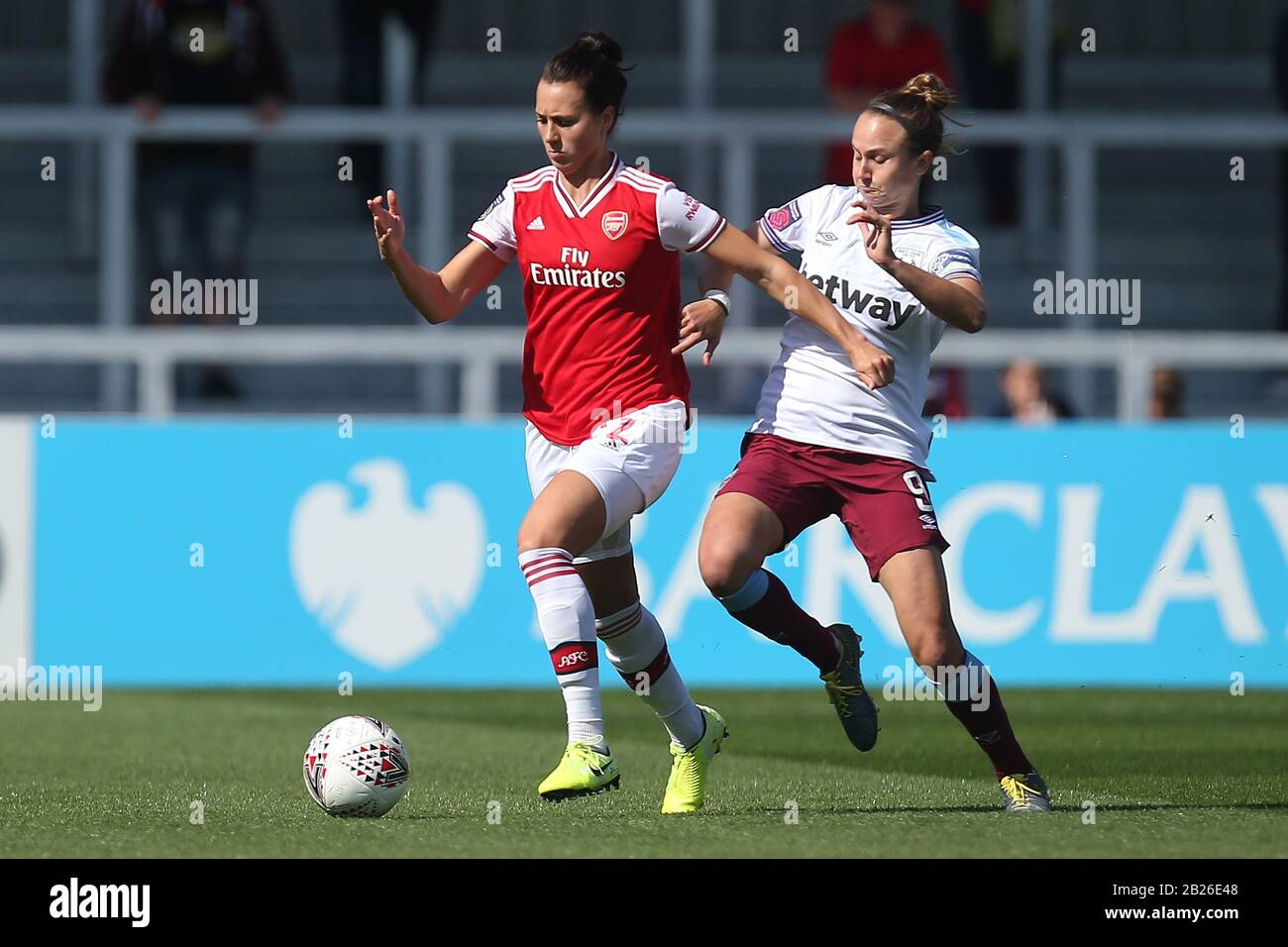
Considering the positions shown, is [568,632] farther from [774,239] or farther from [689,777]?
[774,239]

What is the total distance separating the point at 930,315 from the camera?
6938 millimetres

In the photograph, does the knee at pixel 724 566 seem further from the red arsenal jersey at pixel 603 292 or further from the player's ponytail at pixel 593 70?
the player's ponytail at pixel 593 70

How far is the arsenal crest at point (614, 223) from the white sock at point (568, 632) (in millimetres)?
914

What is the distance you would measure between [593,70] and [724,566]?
4.70ft

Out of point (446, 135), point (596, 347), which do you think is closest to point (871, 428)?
point (596, 347)

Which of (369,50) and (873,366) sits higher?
(369,50)

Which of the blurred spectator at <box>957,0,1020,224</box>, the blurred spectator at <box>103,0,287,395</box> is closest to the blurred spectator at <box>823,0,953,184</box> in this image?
the blurred spectator at <box>957,0,1020,224</box>

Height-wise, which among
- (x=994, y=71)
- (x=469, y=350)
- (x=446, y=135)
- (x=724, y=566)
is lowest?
(x=724, y=566)

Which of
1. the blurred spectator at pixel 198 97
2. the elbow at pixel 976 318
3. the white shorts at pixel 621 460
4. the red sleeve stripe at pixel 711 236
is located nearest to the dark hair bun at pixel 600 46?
the red sleeve stripe at pixel 711 236

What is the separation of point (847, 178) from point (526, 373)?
286 inches

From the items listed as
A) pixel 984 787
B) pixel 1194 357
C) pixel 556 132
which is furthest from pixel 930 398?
pixel 556 132

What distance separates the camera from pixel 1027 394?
11797 millimetres
